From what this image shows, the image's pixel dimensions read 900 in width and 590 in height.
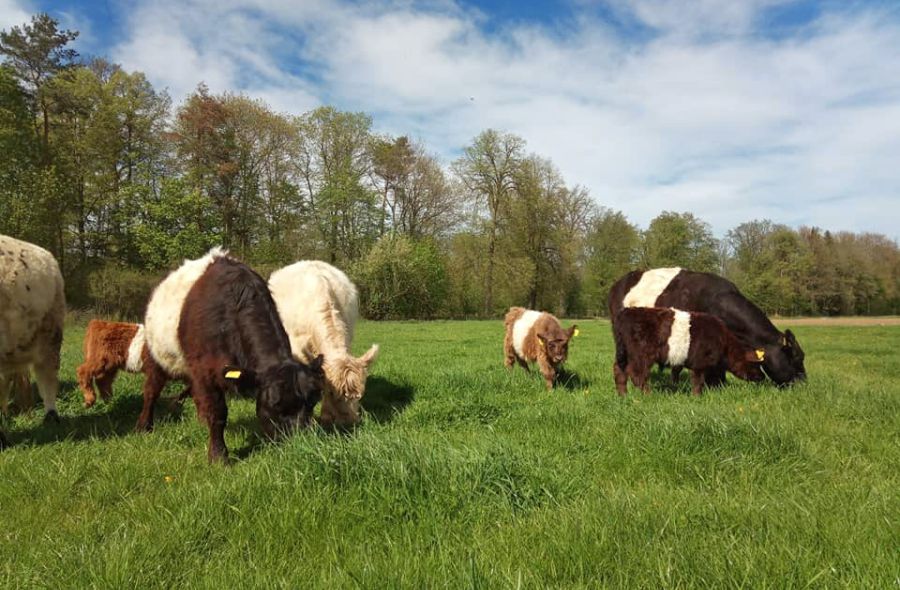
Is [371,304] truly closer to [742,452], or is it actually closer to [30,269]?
[30,269]

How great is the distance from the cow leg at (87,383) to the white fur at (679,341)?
8.76 metres

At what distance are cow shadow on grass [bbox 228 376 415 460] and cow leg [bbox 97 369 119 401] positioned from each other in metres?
2.58

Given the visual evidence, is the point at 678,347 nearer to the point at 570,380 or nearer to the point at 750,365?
the point at 750,365

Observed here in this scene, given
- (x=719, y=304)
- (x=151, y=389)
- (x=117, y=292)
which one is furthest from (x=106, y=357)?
(x=117, y=292)

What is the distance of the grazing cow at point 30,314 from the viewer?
17.7 ft

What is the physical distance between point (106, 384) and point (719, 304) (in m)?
10.6


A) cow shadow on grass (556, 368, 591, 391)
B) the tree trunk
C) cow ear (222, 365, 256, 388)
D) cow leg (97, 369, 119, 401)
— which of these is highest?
the tree trunk

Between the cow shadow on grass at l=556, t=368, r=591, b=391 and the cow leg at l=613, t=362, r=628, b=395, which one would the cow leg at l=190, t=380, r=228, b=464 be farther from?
the cow leg at l=613, t=362, r=628, b=395

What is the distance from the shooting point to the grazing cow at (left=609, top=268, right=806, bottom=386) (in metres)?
8.42

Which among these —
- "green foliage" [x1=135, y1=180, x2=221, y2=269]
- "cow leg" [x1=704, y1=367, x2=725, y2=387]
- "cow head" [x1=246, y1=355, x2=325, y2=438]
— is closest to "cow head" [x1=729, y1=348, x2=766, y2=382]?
"cow leg" [x1=704, y1=367, x2=725, y2=387]

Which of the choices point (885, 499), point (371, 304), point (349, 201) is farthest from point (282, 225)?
point (885, 499)

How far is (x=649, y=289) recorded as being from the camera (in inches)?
414

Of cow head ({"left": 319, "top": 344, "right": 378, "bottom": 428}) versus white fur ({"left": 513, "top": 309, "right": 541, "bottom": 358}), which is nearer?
cow head ({"left": 319, "top": 344, "right": 378, "bottom": 428})

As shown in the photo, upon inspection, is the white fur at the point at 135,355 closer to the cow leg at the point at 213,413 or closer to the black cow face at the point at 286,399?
the cow leg at the point at 213,413
